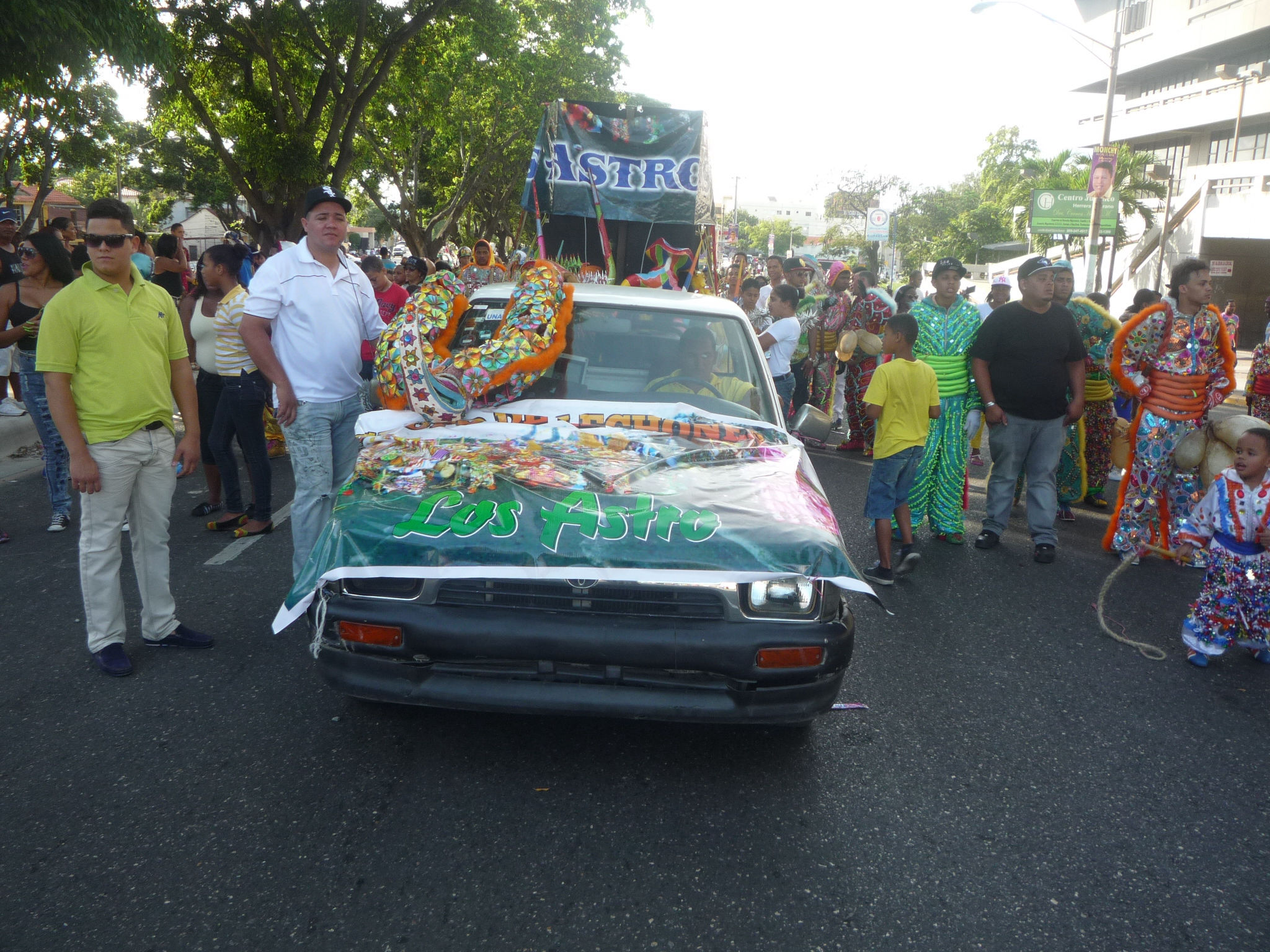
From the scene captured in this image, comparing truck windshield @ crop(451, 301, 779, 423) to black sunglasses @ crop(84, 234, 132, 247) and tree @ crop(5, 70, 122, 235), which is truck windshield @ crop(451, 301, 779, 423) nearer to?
black sunglasses @ crop(84, 234, 132, 247)

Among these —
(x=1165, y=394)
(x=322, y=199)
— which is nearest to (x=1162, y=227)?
(x=1165, y=394)

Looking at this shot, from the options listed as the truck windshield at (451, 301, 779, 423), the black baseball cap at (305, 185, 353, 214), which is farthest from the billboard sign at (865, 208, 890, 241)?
the black baseball cap at (305, 185, 353, 214)

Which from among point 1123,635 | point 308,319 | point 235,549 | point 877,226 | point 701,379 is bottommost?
point 1123,635

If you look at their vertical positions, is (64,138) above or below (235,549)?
above

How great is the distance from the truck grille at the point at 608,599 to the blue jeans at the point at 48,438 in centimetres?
436

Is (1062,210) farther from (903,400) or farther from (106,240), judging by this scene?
(106,240)

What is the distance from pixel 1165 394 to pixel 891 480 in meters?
1.92

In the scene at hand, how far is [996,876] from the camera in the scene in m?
2.72

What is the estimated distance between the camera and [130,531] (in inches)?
158

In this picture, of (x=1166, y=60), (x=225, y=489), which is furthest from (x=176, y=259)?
(x=1166, y=60)

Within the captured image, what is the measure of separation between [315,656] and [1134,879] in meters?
2.60

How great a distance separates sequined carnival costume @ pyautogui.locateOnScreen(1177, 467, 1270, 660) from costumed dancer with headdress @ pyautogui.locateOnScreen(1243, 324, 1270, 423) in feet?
11.6

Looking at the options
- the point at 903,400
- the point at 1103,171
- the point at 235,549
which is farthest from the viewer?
the point at 1103,171

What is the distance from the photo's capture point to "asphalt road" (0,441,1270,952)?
8.11 feet
